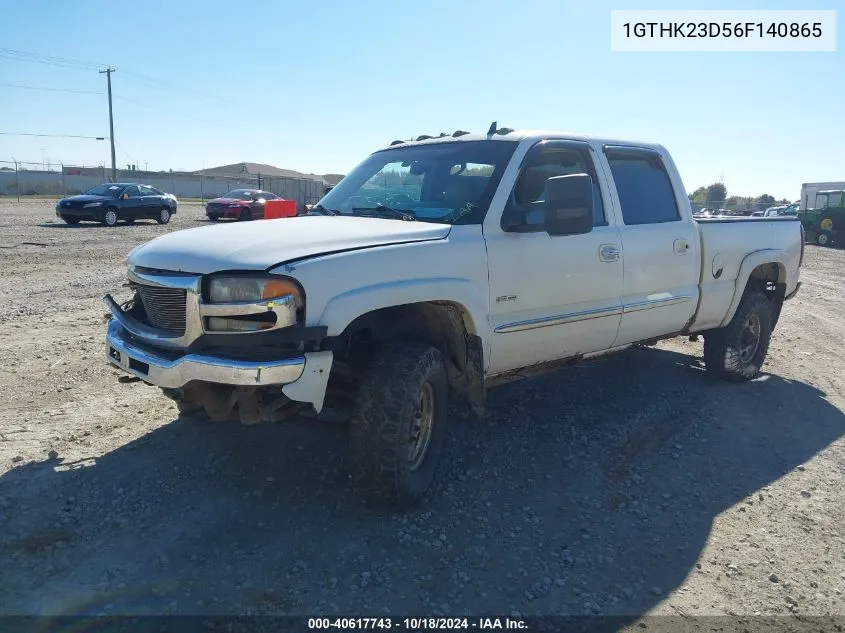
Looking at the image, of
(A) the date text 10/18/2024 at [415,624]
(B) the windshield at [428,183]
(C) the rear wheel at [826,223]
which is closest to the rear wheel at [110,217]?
(B) the windshield at [428,183]

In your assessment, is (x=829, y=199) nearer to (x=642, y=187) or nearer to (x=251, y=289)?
(x=642, y=187)

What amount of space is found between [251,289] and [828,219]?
29981 millimetres

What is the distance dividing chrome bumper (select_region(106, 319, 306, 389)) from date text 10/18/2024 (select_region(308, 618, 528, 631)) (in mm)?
1033

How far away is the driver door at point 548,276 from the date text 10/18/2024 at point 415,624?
5.29 ft

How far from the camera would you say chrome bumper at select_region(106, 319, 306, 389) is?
299 cm

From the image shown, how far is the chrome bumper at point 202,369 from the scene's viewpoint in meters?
2.99

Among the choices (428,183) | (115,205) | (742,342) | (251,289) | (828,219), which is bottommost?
(742,342)

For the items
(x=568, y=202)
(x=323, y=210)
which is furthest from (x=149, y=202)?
(x=568, y=202)

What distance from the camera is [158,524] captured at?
3391 millimetres

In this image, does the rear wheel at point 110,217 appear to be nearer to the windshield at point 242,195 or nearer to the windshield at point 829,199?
the windshield at point 242,195

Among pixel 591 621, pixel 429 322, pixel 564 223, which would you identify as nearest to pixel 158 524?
pixel 429 322

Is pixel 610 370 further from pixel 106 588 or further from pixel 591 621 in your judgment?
pixel 106 588

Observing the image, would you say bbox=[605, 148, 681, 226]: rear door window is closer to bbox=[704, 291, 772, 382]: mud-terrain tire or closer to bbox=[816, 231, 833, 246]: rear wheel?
bbox=[704, 291, 772, 382]: mud-terrain tire

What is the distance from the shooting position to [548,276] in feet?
13.8
